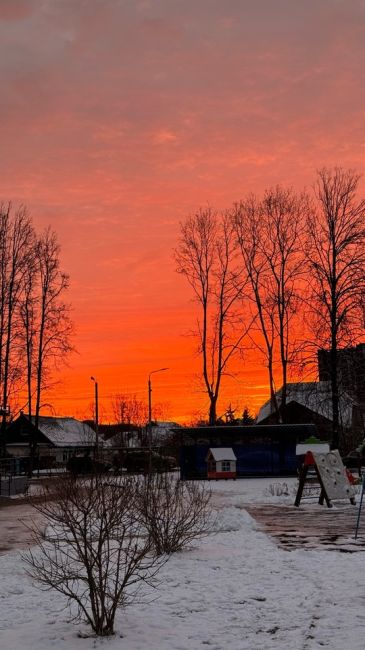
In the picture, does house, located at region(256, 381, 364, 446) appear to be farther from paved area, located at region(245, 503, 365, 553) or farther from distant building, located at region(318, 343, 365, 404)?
paved area, located at region(245, 503, 365, 553)

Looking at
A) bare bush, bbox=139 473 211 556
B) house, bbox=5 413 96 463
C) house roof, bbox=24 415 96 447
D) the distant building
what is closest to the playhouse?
the distant building

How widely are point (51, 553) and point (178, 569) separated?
8.81ft

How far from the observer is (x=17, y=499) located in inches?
1005

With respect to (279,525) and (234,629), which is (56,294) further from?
(234,629)

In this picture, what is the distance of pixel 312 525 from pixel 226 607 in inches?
303

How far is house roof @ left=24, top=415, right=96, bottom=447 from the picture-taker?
75.6 m

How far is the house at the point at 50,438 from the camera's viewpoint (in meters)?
73.6

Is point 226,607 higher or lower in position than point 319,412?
lower

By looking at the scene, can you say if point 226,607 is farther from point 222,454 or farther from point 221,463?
point 221,463

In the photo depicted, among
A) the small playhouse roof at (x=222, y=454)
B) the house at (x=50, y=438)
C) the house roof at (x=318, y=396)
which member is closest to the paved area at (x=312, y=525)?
the house roof at (x=318, y=396)

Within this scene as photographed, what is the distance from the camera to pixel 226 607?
301 inches

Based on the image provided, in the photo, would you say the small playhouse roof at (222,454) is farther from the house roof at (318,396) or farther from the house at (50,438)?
the house at (50,438)

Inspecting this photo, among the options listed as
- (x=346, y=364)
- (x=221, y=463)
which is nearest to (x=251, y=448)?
(x=221, y=463)

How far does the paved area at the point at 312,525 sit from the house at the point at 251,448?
56.8ft
